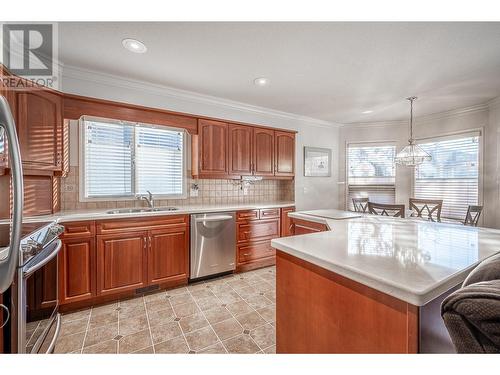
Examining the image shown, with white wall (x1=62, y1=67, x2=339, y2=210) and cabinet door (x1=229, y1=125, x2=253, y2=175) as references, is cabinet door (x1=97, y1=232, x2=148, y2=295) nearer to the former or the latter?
white wall (x1=62, y1=67, x2=339, y2=210)

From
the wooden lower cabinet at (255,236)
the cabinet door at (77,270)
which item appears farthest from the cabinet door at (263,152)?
the cabinet door at (77,270)

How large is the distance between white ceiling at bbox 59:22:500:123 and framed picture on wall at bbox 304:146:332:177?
4.07 feet

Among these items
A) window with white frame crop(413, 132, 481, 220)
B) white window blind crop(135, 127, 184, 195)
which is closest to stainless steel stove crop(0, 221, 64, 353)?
white window blind crop(135, 127, 184, 195)

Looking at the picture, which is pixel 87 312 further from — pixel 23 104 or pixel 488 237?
pixel 488 237

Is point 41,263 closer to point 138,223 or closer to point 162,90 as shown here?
point 138,223

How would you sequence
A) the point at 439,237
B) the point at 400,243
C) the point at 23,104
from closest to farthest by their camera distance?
the point at 400,243, the point at 439,237, the point at 23,104

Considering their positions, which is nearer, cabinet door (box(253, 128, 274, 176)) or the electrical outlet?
the electrical outlet

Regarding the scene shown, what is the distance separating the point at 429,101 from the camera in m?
3.32

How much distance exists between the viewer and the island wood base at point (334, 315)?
800mm

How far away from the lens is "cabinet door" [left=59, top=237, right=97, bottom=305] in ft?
6.98

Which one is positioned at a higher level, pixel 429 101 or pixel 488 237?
pixel 429 101

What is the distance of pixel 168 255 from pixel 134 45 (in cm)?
215

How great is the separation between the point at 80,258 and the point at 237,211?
70.0 inches
